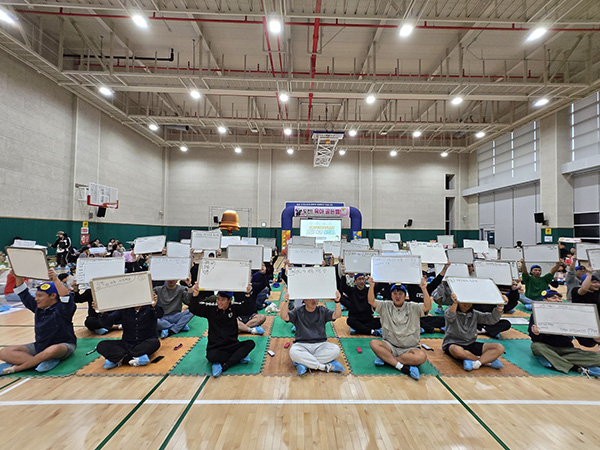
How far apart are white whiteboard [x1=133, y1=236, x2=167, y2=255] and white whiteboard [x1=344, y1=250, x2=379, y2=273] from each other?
5871mm

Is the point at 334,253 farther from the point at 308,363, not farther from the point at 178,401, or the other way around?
the point at 178,401

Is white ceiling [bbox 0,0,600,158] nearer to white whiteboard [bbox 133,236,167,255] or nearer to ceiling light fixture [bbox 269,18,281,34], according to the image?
ceiling light fixture [bbox 269,18,281,34]

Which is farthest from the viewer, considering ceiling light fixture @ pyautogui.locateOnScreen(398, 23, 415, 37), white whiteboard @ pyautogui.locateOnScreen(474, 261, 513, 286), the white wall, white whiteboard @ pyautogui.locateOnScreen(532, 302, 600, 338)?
the white wall

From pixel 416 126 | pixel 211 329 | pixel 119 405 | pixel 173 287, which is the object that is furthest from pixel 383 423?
pixel 416 126

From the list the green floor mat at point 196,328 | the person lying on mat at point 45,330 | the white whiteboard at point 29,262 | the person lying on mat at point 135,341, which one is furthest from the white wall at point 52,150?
the person lying on mat at point 135,341

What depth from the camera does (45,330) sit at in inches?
193

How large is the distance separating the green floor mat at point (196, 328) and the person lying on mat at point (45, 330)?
220 centimetres

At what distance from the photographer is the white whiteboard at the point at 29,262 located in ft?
15.6

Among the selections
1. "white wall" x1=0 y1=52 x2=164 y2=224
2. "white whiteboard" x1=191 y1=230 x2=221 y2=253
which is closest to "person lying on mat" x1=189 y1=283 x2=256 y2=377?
"white whiteboard" x1=191 y1=230 x2=221 y2=253

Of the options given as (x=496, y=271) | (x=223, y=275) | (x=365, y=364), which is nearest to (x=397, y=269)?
(x=365, y=364)

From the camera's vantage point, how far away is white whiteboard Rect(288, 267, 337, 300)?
4.99m

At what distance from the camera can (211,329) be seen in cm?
508

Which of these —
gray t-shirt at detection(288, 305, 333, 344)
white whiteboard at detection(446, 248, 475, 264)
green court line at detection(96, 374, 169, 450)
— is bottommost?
green court line at detection(96, 374, 169, 450)

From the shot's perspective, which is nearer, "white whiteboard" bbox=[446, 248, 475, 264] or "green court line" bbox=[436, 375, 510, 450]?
"green court line" bbox=[436, 375, 510, 450]
